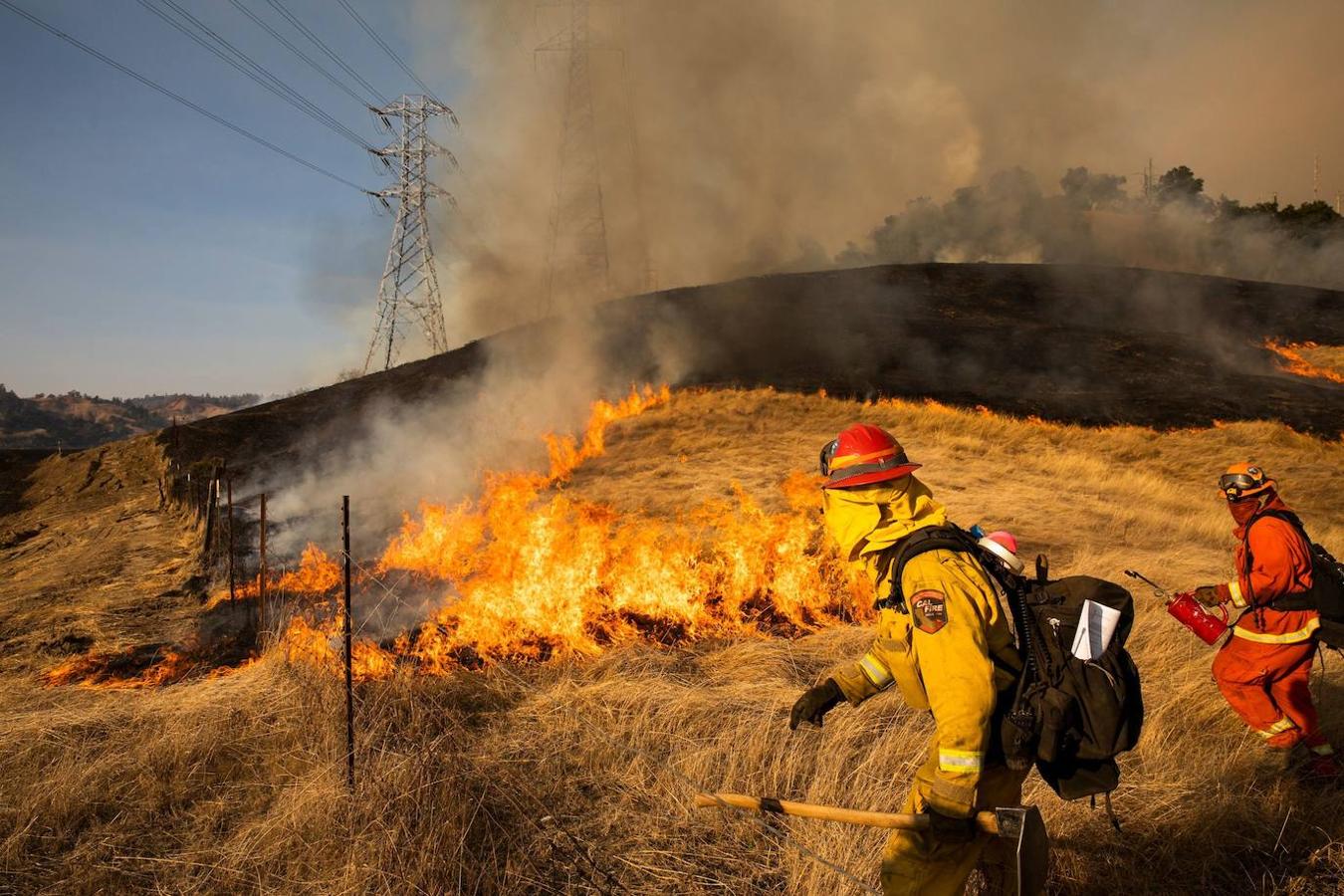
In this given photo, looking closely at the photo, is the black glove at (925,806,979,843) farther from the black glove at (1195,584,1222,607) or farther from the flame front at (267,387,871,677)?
the flame front at (267,387,871,677)

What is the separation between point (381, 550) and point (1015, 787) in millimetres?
9971

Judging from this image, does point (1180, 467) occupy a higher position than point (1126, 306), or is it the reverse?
point (1126, 306)

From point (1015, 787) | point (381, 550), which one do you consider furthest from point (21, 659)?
point (1015, 787)

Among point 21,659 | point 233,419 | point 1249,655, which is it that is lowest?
point 21,659

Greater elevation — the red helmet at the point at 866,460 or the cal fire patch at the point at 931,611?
the red helmet at the point at 866,460

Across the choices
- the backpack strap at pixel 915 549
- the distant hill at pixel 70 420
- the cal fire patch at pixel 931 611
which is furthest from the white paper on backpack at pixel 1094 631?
the distant hill at pixel 70 420

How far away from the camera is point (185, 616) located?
8.59m

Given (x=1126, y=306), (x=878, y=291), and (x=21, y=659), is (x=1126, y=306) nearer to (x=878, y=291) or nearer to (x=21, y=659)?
(x=878, y=291)

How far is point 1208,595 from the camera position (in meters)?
4.54

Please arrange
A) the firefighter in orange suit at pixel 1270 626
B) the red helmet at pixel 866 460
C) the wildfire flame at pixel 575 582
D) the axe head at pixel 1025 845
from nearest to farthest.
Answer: the axe head at pixel 1025 845 < the red helmet at pixel 866 460 < the firefighter in orange suit at pixel 1270 626 < the wildfire flame at pixel 575 582

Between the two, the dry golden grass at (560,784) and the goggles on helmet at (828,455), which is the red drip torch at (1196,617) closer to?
the dry golden grass at (560,784)

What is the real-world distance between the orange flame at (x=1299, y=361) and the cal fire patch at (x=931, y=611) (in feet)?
96.0

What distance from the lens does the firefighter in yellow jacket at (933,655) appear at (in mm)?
2037

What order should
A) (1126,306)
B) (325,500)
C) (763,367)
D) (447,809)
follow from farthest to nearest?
(1126,306) < (763,367) < (325,500) < (447,809)
